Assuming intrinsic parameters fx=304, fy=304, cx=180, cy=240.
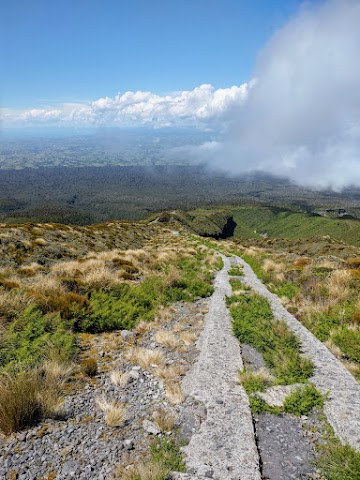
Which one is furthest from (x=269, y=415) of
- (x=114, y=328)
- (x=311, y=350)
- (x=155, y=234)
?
(x=155, y=234)

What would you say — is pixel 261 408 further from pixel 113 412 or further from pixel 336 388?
pixel 113 412

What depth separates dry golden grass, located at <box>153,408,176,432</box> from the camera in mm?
6336

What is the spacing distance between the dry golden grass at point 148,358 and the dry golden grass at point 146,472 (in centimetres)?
390

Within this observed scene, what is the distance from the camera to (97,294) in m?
13.9

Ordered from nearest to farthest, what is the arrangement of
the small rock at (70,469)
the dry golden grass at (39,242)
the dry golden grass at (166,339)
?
the small rock at (70,469), the dry golden grass at (166,339), the dry golden grass at (39,242)

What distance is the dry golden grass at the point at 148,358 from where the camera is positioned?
913 cm

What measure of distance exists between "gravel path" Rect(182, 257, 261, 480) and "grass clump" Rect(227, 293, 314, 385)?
901mm

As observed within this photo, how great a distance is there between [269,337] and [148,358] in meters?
4.58

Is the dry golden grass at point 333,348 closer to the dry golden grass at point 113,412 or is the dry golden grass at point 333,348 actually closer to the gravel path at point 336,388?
the gravel path at point 336,388

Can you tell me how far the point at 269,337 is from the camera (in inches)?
435

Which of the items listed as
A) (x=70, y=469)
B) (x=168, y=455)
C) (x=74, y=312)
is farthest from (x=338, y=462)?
(x=74, y=312)

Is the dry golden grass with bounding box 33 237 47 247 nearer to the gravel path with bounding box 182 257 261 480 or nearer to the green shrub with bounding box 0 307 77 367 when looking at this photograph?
the green shrub with bounding box 0 307 77 367

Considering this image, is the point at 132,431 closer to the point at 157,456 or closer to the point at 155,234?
the point at 157,456

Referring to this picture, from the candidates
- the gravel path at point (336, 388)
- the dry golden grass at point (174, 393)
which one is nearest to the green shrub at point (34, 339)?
the dry golden grass at point (174, 393)
